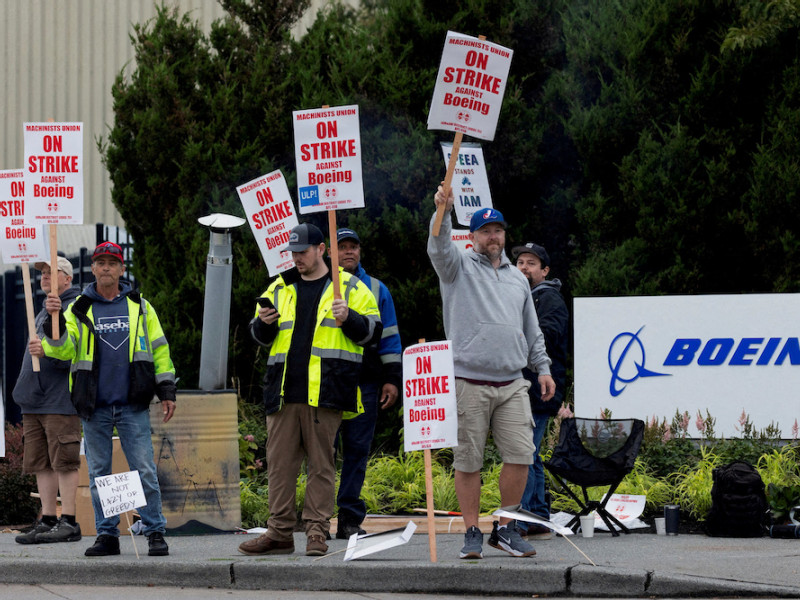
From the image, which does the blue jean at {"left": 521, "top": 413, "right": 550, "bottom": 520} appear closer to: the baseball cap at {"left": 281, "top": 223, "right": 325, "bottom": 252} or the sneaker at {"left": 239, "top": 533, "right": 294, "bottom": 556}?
the sneaker at {"left": 239, "top": 533, "right": 294, "bottom": 556}

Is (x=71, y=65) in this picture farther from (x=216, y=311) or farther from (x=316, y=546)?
(x=316, y=546)

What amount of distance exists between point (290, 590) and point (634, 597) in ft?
6.36

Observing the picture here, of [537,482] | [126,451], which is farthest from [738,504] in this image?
[126,451]

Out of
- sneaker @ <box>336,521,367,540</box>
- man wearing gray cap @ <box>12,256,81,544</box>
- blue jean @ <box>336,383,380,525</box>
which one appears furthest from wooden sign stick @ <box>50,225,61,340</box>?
sneaker @ <box>336,521,367,540</box>

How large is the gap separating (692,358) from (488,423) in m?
4.37

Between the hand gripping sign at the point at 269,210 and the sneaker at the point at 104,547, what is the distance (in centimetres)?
234

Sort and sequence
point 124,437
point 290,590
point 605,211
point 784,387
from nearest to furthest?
point 290,590
point 124,437
point 784,387
point 605,211

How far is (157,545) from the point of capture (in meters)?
7.95

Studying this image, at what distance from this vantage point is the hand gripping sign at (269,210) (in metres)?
9.27

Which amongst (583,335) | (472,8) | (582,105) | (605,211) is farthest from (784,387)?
(472,8)

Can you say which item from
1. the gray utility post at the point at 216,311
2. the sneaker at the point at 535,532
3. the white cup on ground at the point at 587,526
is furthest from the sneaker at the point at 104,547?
the white cup on ground at the point at 587,526

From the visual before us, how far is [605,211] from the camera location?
12.6 metres

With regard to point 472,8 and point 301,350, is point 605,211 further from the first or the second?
point 301,350

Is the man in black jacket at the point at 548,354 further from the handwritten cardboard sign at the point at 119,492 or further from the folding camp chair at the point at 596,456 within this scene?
the handwritten cardboard sign at the point at 119,492
